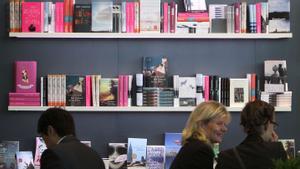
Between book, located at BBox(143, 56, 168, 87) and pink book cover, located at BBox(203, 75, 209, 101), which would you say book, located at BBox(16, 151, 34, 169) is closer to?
book, located at BBox(143, 56, 168, 87)

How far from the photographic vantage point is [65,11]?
5.69 metres

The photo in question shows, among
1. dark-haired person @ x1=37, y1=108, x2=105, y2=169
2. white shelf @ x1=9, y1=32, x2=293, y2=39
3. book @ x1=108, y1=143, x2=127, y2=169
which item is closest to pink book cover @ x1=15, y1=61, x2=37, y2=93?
white shelf @ x1=9, y1=32, x2=293, y2=39

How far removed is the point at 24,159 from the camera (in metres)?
5.64

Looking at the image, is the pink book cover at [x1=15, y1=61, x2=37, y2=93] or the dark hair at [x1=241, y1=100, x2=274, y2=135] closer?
the dark hair at [x1=241, y1=100, x2=274, y2=135]

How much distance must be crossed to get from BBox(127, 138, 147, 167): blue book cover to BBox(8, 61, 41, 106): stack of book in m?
0.95

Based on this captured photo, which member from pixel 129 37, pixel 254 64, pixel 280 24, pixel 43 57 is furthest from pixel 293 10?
pixel 43 57

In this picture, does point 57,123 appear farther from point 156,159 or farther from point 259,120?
point 156,159

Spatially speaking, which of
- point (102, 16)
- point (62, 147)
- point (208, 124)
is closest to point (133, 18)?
point (102, 16)

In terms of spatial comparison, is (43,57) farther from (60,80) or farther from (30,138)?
(30,138)

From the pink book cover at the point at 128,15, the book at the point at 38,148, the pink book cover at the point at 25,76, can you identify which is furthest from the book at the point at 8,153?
the pink book cover at the point at 128,15

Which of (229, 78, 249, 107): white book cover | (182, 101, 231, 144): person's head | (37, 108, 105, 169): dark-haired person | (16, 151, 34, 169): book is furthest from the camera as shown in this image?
(229, 78, 249, 107): white book cover

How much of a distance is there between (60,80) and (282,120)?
216cm

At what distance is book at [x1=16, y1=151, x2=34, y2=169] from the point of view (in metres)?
5.62

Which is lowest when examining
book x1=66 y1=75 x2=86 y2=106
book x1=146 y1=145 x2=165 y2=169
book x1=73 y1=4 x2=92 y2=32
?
book x1=146 y1=145 x2=165 y2=169
